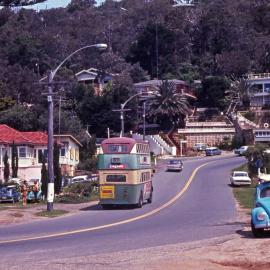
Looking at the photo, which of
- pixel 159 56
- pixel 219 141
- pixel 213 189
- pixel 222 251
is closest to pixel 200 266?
pixel 222 251

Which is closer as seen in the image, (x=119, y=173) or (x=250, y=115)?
(x=119, y=173)

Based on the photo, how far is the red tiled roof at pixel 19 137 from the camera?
76312mm

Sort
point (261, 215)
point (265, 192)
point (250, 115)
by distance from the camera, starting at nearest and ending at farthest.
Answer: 1. point (261, 215)
2. point (265, 192)
3. point (250, 115)

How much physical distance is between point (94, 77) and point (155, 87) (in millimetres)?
20714

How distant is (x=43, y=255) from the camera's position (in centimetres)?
1930

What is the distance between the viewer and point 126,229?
90.9ft

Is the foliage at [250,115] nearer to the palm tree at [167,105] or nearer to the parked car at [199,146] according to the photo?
the parked car at [199,146]

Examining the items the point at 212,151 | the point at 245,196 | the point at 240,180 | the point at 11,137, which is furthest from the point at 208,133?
the point at 245,196

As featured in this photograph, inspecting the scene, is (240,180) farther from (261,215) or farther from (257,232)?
(261,215)

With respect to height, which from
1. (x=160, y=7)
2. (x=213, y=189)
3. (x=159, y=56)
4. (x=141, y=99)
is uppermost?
(x=160, y=7)

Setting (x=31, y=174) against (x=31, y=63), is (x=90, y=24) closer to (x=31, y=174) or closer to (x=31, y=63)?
(x=31, y=63)

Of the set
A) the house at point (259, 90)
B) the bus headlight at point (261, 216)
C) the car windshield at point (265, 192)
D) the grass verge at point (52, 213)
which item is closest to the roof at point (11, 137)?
the grass verge at point (52, 213)

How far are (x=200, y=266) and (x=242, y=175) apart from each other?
51.5m

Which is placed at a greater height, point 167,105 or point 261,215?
point 167,105
